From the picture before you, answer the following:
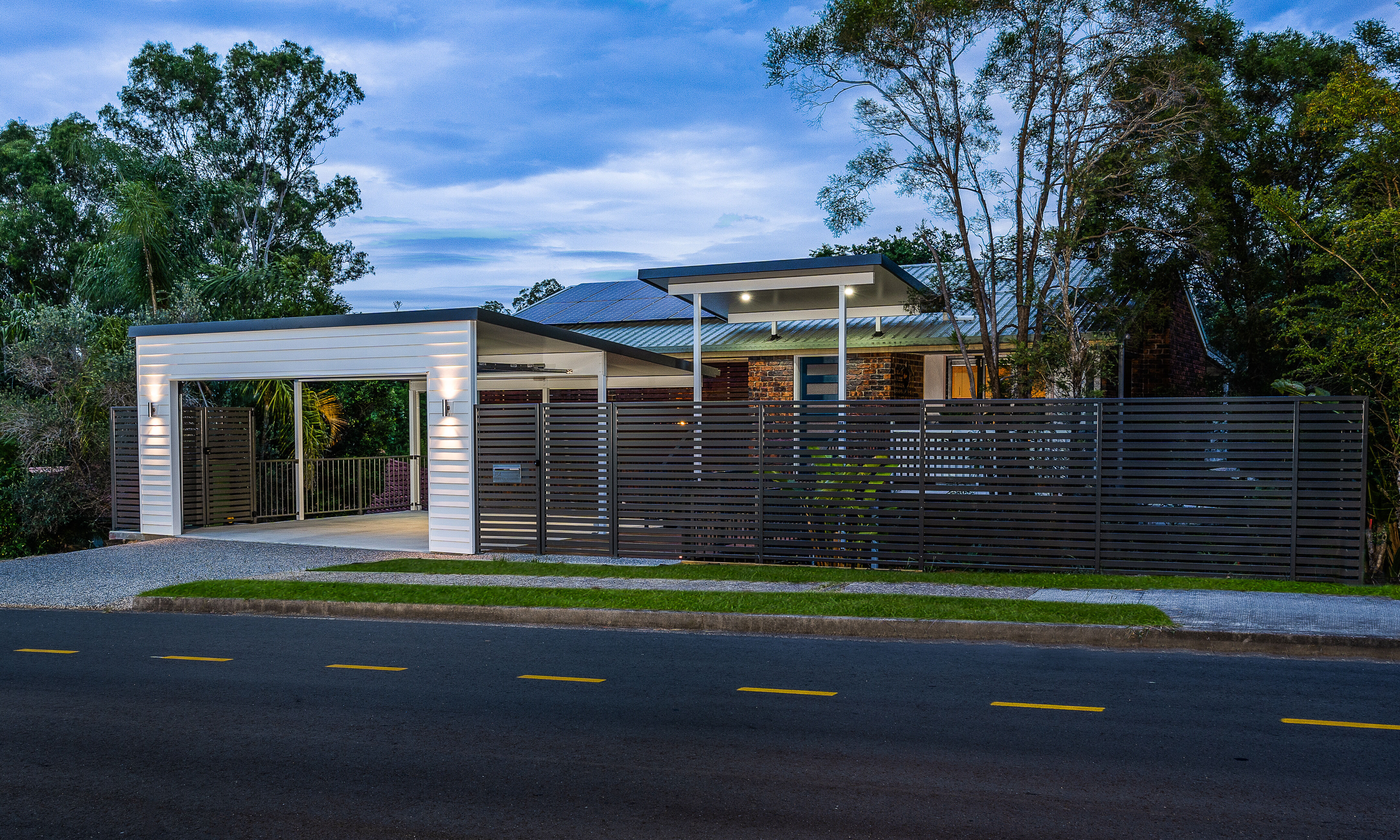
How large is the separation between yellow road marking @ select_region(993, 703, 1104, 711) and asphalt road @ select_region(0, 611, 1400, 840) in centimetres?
8

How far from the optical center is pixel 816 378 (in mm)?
23203

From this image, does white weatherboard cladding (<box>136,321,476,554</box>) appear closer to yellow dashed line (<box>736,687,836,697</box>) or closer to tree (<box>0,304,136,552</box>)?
tree (<box>0,304,136,552</box>)

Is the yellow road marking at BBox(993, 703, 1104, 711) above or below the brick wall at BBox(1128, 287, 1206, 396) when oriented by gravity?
below

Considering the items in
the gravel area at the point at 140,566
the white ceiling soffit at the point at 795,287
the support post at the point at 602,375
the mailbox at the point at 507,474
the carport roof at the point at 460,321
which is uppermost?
the white ceiling soffit at the point at 795,287

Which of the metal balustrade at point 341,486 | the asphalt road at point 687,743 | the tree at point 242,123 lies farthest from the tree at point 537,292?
the asphalt road at point 687,743

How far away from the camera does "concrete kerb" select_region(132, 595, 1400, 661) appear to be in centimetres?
870

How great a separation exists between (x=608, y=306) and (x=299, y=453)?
11340 mm

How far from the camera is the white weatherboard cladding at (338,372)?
1504cm

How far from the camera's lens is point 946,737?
20.4 ft

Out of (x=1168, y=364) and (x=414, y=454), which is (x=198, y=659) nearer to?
(x=414, y=454)

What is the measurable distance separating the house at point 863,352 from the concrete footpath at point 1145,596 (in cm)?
713

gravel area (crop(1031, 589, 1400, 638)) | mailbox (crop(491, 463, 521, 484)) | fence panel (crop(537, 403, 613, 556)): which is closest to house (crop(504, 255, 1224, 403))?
fence panel (crop(537, 403, 613, 556))

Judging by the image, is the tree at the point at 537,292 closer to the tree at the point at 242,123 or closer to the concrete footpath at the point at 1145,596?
the tree at the point at 242,123

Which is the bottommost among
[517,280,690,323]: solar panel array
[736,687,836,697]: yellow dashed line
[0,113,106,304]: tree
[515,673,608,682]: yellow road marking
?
[736,687,836,697]: yellow dashed line
